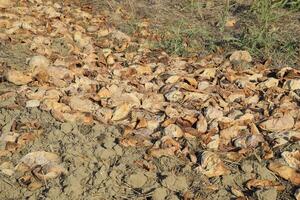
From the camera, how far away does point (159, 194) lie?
209 cm

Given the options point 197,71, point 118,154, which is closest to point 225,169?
point 118,154

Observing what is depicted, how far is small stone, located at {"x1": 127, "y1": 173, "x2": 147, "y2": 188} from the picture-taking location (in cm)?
214

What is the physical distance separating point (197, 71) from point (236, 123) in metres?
0.62

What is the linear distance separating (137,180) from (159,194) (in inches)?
4.9

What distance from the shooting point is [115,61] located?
10.7 ft

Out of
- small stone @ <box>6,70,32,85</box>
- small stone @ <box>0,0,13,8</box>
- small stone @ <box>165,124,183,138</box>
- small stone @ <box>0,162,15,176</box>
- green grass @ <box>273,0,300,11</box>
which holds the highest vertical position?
green grass @ <box>273,0,300,11</box>

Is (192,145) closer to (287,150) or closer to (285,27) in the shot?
(287,150)

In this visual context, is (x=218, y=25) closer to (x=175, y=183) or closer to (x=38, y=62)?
(x=38, y=62)

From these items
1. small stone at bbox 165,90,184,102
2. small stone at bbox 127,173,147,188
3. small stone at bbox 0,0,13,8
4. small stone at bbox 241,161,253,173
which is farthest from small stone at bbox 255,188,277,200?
small stone at bbox 0,0,13,8

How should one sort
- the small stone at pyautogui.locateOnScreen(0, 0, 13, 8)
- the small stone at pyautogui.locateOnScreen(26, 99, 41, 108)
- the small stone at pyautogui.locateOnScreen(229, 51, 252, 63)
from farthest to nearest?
the small stone at pyautogui.locateOnScreen(0, 0, 13, 8) < the small stone at pyautogui.locateOnScreen(229, 51, 252, 63) < the small stone at pyautogui.locateOnScreen(26, 99, 41, 108)

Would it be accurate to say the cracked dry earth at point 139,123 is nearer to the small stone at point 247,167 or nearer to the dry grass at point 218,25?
the small stone at point 247,167

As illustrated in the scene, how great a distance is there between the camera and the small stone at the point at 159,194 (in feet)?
6.82

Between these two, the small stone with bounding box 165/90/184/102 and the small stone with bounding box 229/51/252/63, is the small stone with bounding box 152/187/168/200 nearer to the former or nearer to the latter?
the small stone with bounding box 165/90/184/102

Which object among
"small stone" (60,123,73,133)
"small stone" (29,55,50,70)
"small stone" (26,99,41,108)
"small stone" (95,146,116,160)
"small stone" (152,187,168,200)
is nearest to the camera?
"small stone" (152,187,168,200)
